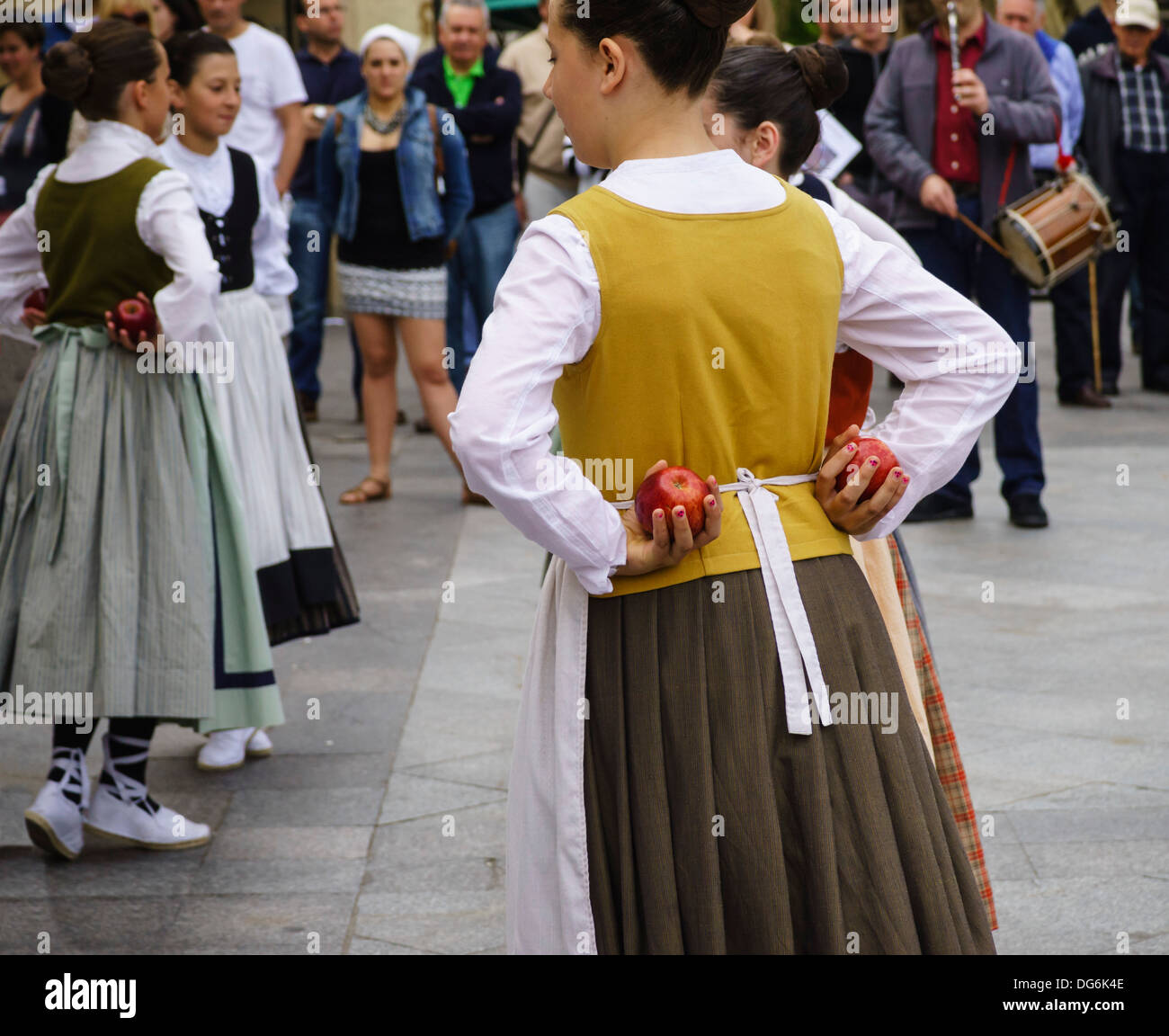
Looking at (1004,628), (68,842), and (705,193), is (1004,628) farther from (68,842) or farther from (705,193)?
(705,193)

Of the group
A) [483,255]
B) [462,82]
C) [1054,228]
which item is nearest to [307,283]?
[483,255]

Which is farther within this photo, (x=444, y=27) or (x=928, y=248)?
(x=444, y=27)

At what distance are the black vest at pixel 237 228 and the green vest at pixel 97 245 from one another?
0.69m

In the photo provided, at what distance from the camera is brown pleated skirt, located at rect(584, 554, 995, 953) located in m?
2.01

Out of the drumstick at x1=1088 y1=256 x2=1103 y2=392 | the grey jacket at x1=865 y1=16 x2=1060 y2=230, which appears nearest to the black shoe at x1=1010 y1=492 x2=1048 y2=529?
the grey jacket at x1=865 y1=16 x2=1060 y2=230

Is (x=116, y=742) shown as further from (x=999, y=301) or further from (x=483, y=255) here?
(x=483, y=255)

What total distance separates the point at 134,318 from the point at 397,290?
3.89m

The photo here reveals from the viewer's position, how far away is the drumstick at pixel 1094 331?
10.0 meters

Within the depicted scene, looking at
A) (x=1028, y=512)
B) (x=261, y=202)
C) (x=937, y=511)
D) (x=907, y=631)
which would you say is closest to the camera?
(x=907, y=631)

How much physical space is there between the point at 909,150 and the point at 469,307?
10.1ft

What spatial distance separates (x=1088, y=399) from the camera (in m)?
10.3
